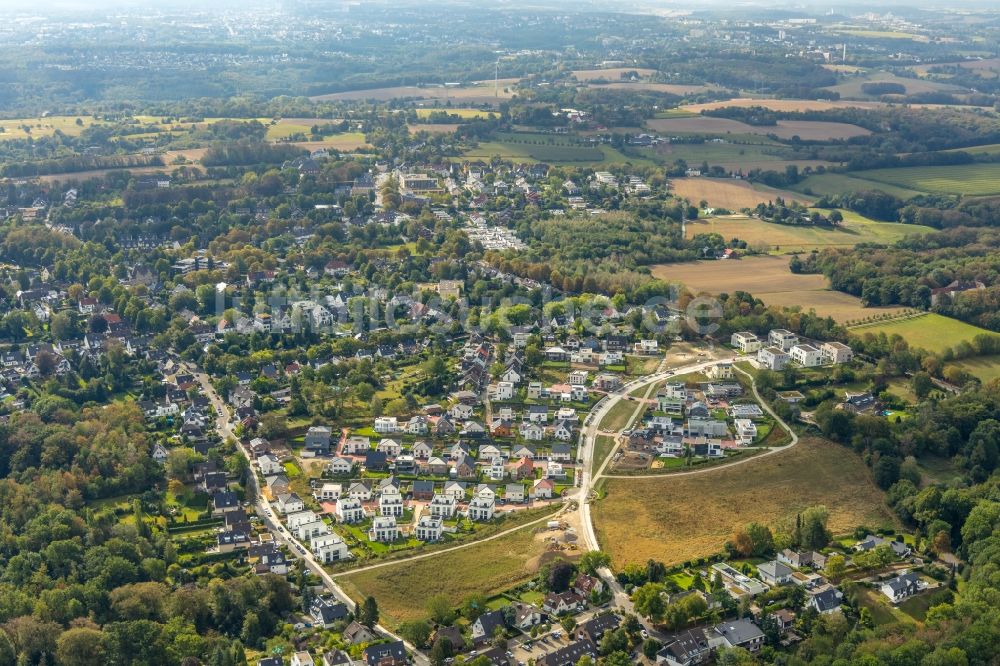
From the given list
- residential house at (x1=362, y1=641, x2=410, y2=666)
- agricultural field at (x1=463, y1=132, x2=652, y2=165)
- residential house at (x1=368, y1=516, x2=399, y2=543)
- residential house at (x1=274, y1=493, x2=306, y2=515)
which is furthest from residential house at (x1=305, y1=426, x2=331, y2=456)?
agricultural field at (x1=463, y1=132, x2=652, y2=165)

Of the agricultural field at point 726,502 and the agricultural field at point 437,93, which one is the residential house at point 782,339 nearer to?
the agricultural field at point 726,502

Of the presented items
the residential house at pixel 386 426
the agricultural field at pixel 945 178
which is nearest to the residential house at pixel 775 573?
the residential house at pixel 386 426

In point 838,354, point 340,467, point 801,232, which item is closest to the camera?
point 340,467

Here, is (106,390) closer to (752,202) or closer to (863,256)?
(863,256)

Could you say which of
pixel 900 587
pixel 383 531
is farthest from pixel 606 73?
pixel 900 587

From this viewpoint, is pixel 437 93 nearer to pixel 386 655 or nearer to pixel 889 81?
pixel 889 81
